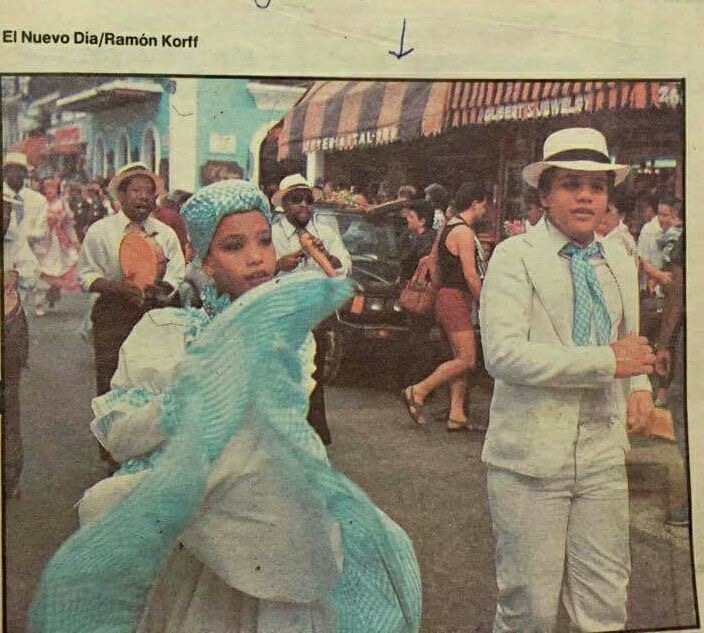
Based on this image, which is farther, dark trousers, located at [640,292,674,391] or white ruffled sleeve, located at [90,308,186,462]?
dark trousers, located at [640,292,674,391]

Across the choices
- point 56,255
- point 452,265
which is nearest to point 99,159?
point 56,255

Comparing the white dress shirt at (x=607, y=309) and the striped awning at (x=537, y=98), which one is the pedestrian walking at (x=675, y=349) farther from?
the striped awning at (x=537, y=98)

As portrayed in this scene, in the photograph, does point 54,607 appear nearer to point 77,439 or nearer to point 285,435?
point 77,439

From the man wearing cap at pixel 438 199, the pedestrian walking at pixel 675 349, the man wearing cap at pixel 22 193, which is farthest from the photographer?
the pedestrian walking at pixel 675 349

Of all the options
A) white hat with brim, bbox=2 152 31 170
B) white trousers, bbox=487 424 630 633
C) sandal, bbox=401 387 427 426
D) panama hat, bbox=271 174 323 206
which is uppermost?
white hat with brim, bbox=2 152 31 170

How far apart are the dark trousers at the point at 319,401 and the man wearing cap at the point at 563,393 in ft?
0.96

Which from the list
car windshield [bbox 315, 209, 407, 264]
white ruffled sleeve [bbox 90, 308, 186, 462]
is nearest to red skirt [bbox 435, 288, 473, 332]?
car windshield [bbox 315, 209, 407, 264]

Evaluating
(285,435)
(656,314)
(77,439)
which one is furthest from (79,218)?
(656,314)

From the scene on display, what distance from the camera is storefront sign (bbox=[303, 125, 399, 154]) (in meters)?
1.72

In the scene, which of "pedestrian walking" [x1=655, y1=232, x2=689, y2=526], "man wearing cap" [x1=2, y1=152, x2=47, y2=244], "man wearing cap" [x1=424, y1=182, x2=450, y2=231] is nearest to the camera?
"man wearing cap" [x1=2, y1=152, x2=47, y2=244]

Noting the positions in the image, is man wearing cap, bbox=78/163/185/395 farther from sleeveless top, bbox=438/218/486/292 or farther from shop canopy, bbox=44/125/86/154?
sleeveless top, bbox=438/218/486/292

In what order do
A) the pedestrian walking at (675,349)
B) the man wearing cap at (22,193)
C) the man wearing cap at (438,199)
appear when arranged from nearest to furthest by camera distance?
the man wearing cap at (22,193), the man wearing cap at (438,199), the pedestrian walking at (675,349)

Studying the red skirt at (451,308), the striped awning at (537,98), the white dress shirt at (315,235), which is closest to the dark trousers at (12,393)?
the white dress shirt at (315,235)

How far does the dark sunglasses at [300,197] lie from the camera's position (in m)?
1.71
